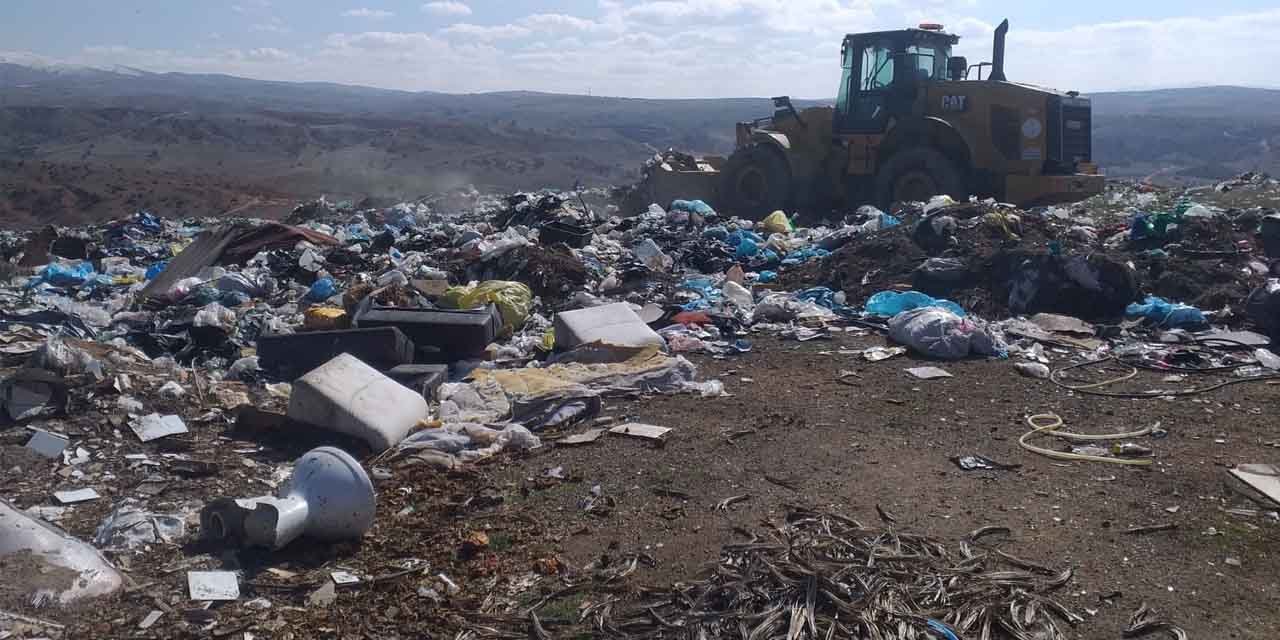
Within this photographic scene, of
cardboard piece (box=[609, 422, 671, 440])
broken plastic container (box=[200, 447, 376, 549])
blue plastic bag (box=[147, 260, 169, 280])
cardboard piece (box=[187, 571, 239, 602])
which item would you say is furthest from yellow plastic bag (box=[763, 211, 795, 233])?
cardboard piece (box=[187, 571, 239, 602])

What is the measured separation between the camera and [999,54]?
12844mm

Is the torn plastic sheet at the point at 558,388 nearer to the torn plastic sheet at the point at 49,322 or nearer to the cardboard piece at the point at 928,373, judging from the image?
the cardboard piece at the point at 928,373

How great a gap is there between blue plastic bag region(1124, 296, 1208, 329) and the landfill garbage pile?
0.06 feet

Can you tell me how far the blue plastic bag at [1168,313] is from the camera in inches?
276

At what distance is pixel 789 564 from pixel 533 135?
151ft

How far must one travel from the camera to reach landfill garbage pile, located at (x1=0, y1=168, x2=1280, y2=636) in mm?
3537

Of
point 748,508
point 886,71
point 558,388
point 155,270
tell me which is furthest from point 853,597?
point 886,71

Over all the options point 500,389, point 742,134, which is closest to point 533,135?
point 742,134

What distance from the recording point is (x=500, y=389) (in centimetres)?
575

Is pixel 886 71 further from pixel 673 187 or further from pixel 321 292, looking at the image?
pixel 321 292

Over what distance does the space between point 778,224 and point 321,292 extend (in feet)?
17.9

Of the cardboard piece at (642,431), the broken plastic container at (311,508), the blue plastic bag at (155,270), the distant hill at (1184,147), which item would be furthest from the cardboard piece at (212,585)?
the distant hill at (1184,147)

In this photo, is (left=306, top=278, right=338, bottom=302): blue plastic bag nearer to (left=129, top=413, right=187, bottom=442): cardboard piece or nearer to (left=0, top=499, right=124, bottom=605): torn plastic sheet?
(left=129, top=413, right=187, bottom=442): cardboard piece

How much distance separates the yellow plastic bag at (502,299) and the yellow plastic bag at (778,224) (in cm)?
460
